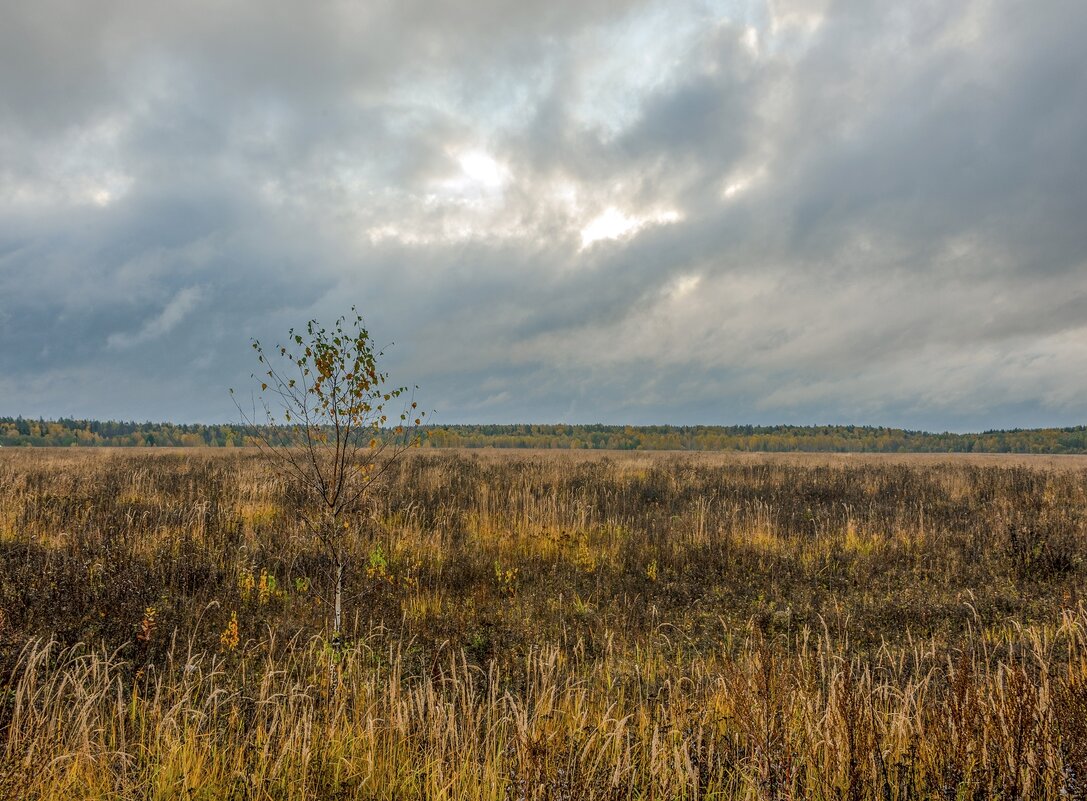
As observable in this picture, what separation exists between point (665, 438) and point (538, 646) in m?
118

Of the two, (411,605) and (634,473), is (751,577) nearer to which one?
Answer: (411,605)

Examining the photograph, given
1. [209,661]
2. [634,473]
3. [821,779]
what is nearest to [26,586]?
[209,661]

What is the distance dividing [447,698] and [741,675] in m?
2.56

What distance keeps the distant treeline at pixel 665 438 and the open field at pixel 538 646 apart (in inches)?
3408

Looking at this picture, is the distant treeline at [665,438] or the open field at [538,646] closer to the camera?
the open field at [538,646]

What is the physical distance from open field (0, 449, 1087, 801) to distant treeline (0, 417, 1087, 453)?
284 ft

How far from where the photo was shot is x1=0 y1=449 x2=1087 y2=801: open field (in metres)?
2.87

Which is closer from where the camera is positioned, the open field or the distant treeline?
the open field

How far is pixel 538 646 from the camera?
17.5ft

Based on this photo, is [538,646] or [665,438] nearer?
[538,646]

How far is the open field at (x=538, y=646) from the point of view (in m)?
2.87

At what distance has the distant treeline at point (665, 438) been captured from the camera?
342 feet

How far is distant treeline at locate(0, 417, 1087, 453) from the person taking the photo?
104188 millimetres

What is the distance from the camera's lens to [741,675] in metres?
3.77
